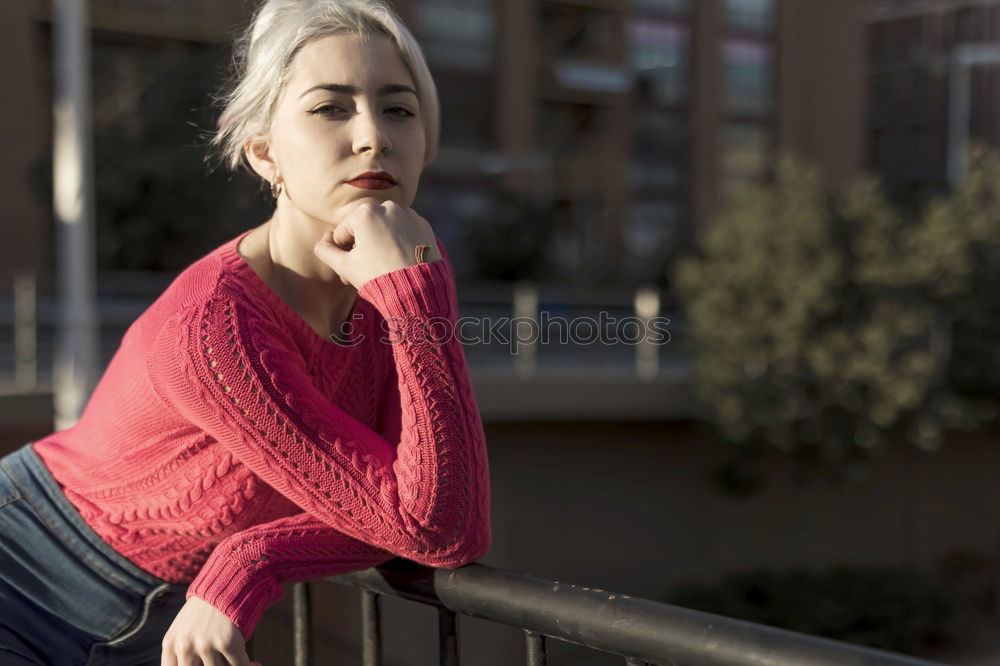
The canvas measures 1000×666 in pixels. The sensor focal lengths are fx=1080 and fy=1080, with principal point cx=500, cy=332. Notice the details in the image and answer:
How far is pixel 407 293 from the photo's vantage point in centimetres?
155

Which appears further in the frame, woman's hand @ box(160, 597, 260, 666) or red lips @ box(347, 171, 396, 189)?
red lips @ box(347, 171, 396, 189)

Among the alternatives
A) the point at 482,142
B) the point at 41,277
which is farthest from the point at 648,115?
the point at 41,277

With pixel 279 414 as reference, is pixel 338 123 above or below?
above

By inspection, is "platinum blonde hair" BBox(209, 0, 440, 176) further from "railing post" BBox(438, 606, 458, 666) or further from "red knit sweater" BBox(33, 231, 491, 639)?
"railing post" BBox(438, 606, 458, 666)

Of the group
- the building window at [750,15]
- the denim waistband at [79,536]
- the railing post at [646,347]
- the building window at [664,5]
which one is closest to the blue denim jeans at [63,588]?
the denim waistband at [79,536]

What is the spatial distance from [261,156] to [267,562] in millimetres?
632

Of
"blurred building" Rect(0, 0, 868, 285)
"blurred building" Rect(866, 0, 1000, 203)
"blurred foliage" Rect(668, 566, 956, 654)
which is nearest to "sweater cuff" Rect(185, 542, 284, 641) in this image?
"blurred foliage" Rect(668, 566, 956, 654)

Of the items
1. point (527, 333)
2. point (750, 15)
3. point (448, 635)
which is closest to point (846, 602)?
point (527, 333)

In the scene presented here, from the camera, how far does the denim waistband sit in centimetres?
167

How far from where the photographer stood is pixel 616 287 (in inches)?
989

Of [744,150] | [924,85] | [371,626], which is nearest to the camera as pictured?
[371,626]

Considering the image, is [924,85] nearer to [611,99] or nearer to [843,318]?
[611,99]

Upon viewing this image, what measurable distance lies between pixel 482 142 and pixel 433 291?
25808mm

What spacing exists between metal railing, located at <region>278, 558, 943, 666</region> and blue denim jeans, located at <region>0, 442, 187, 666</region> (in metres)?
0.35
